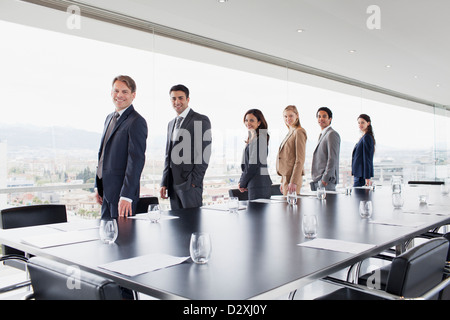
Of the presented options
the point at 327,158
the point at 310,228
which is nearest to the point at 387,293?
the point at 310,228

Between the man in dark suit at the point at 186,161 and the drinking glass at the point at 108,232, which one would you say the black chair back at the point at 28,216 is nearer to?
the man in dark suit at the point at 186,161

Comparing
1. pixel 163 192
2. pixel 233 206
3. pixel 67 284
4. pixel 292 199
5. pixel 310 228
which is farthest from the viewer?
pixel 163 192

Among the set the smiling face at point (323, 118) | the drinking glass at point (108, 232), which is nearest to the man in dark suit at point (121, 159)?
the drinking glass at point (108, 232)

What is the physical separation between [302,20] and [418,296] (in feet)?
13.2

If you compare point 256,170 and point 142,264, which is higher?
point 256,170

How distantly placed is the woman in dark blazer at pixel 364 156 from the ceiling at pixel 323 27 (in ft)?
3.97

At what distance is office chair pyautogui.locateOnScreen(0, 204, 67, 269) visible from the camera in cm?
253

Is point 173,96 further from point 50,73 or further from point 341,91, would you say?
point 341,91

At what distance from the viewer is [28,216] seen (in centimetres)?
264

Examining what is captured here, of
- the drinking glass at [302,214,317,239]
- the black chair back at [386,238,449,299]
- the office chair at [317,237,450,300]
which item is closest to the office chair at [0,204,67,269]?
the drinking glass at [302,214,317,239]

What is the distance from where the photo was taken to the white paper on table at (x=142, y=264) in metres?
1.33

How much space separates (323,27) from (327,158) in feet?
5.50

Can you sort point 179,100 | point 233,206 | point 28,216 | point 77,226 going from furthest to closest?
point 179,100
point 233,206
point 28,216
point 77,226

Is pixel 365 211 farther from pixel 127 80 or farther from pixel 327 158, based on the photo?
pixel 327 158
